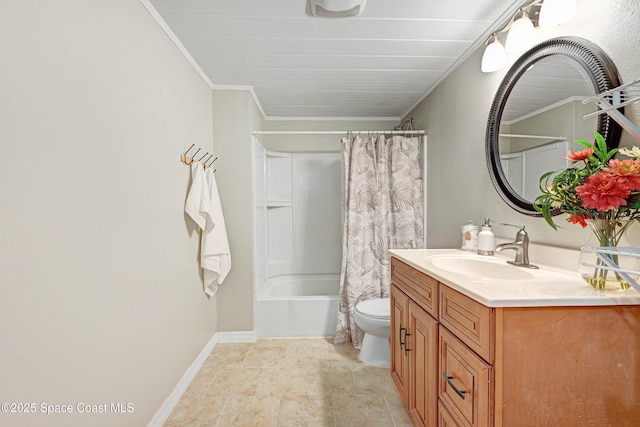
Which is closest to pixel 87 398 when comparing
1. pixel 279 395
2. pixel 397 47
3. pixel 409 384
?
pixel 279 395

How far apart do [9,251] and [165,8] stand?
1.38 metres

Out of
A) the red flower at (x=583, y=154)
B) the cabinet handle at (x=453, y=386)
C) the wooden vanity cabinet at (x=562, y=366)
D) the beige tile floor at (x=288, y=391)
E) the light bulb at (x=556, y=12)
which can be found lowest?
the beige tile floor at (x=288, y=391)

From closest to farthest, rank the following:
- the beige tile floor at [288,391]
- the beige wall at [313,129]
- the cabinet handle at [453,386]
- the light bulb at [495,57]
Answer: the cabinet handle at [453,386]
the light bulb at [495,57]
the beige tile floor at [288,391]
the beige wall at [313,129]

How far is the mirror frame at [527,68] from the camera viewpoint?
1.08 m

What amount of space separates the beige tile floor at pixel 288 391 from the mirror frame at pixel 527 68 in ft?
4.51

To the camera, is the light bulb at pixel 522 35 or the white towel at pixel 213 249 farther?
the white towel at pixel 213 249

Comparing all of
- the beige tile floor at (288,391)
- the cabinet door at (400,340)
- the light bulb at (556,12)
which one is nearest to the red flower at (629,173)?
the light bulb at (556,12)

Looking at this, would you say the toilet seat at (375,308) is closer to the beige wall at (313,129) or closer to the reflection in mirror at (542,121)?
the reflection in mirror at (542,121)

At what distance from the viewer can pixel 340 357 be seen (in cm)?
239

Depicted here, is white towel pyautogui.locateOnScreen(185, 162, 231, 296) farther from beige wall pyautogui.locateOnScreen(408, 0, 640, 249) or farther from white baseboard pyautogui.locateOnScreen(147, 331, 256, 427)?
beige wall pyautogui.locateOnScreen(408, 0, 640, 249)

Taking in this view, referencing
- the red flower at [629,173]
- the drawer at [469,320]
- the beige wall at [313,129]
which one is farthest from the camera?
the beige wall at [313,129]

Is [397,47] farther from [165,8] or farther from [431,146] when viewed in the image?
[165,8]

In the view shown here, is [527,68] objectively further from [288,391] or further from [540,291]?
[288,391]

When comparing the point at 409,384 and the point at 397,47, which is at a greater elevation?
the point at 397,47
